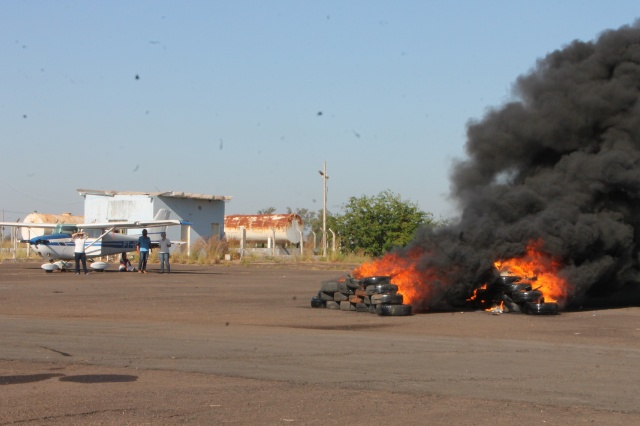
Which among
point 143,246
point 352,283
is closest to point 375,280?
point 352,283

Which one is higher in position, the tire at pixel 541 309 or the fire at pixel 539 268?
the fire at pixel 539 268

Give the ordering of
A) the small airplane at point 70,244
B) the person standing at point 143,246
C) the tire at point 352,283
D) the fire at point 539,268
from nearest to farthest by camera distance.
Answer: the tire at point 352,283, the fire at point 539,268, the person standing at point 143,246, the small airplane at point 70,244

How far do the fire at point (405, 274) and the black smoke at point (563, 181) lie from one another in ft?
0.93

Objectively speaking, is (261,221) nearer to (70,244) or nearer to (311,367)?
(70,244)

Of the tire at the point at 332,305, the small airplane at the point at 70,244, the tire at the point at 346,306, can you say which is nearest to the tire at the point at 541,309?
the tire at the point at 346,306

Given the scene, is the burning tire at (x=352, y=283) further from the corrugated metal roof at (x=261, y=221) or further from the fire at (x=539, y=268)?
the corrugated metal roof at (x=261, y=221)

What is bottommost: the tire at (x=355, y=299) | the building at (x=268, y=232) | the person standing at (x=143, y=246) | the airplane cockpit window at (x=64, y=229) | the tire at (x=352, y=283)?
the tire at (x=355, y=299)

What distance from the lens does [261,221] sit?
7294 cm

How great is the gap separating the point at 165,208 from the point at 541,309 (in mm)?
48574

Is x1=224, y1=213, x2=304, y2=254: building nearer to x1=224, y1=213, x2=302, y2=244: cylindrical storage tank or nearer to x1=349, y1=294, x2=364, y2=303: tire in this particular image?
x1=224, y1=213, x2=302, y2=244: cylindrical storage tank

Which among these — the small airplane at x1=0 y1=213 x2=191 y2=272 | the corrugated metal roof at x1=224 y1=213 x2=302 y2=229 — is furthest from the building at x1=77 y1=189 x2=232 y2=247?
the small airplane at x1=0 y1=213 x2=191 y2=272

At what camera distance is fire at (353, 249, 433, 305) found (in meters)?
20.0

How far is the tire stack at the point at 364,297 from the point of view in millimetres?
19250

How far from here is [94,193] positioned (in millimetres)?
66875
